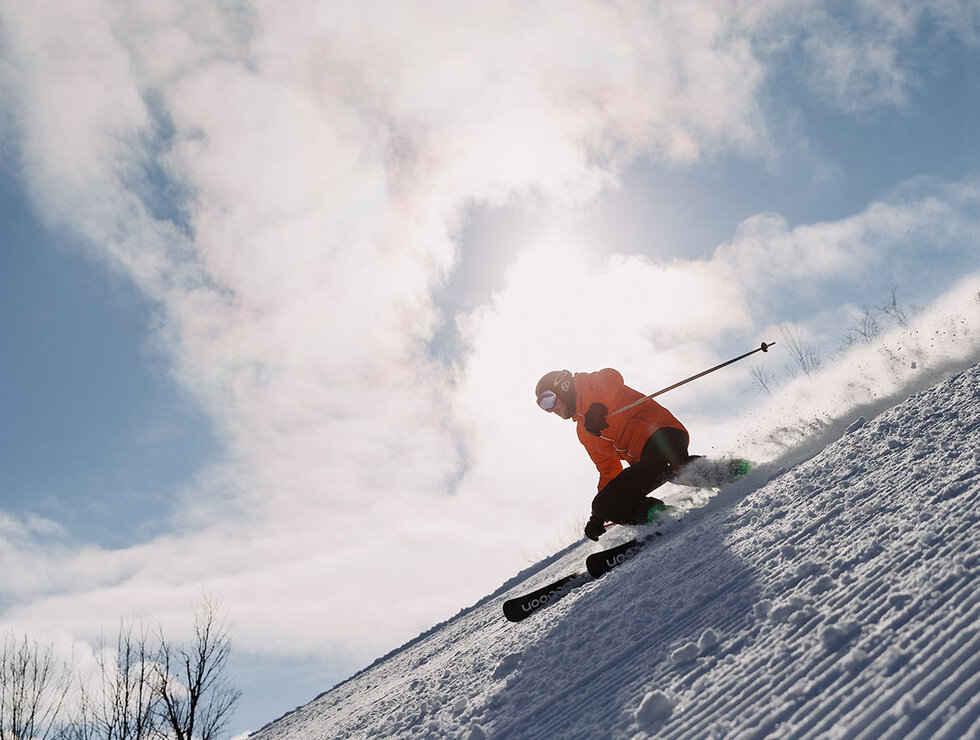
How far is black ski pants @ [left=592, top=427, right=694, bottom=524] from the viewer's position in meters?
5.31

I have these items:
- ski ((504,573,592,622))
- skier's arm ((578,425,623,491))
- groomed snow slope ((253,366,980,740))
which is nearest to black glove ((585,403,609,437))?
skier's arm ((578,425,623,491))

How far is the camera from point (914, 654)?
70.0 inches

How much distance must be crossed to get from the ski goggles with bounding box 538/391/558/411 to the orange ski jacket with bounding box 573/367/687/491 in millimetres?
228

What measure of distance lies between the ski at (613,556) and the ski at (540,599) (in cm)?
11

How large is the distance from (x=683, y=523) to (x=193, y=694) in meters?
15.3

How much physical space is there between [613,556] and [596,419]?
1321 mm

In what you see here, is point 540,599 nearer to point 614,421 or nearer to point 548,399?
point 614,421

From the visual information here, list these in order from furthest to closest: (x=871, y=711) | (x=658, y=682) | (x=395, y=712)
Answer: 1. (x=395, y=712)
2. (x=658, y=682)
3. (x=871, y=711)

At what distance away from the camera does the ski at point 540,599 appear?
16.0ft

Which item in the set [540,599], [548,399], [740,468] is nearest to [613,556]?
[540,599]

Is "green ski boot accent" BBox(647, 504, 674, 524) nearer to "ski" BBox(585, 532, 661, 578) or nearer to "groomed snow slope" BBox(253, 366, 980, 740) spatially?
"ski" BBox(585, 532, 661, 578)

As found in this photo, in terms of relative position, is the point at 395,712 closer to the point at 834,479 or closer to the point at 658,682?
the point at 658,682

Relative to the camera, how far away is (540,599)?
4.95 metres

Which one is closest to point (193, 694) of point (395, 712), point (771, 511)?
point (395, 712)
